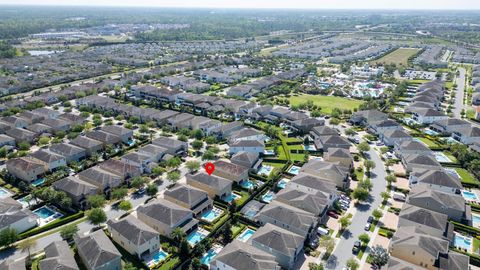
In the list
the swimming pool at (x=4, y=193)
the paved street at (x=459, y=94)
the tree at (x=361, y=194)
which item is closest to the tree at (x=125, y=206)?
the swimming pool at (x=4, y=193)

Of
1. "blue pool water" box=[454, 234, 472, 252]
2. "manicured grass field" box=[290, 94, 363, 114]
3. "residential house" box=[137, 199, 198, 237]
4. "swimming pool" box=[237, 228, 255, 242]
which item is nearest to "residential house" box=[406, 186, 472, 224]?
"blue pool water" box=[454, 234, 472, 252]

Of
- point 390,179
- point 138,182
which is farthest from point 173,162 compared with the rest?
point 390,179

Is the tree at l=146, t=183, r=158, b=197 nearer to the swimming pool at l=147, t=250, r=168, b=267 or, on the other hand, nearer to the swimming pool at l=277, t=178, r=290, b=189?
the swimming pool at l=147, t=250, r=168, b=267

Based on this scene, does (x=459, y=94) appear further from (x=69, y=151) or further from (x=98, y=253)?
(x=98, y=253)

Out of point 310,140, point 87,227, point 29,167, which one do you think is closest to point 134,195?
point 87,227

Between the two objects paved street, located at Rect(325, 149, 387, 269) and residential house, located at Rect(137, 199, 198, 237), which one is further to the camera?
residential house, located at Rect(137, 199, 198, 237)

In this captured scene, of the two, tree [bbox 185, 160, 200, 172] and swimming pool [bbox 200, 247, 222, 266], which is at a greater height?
tree [bbox 185, 160, 200, 172]

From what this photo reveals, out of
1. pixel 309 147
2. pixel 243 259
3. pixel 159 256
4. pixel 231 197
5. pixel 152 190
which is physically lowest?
pixel 159 256
